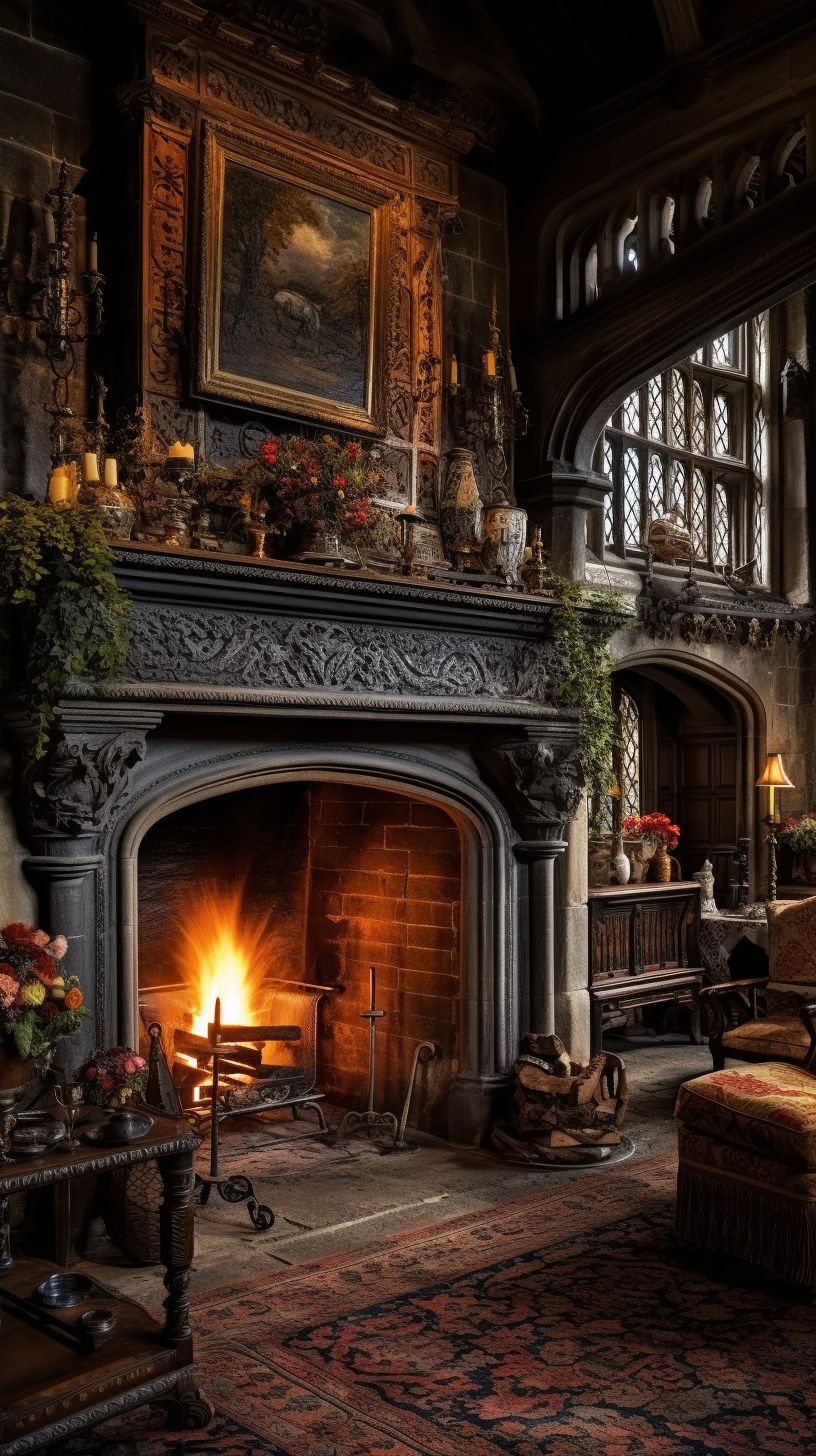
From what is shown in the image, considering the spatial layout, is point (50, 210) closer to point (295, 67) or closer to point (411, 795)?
point (295, 67)

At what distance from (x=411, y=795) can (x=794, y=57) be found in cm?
384

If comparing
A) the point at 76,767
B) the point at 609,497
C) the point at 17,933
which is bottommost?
the point at 17,933

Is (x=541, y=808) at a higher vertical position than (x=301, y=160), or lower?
lower

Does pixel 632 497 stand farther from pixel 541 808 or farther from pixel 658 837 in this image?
pixel 541 808

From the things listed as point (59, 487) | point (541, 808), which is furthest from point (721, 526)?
point (59, 487)

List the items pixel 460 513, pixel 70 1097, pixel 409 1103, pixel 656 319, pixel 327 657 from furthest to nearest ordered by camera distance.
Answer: pixel 656 319 → pixel 409 1103 → pixel 460 513 → pixel 327 657 → pixel 70 1097

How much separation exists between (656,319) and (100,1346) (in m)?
5.33

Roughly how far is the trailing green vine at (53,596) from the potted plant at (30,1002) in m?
0.70

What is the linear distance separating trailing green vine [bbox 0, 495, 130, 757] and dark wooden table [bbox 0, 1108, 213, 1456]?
1.55 m

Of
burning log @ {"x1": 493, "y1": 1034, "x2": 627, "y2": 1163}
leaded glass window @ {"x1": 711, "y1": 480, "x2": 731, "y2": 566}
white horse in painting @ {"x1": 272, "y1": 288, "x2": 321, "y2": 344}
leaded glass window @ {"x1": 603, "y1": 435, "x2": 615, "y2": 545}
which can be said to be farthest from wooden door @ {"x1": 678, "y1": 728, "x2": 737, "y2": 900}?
white horse in painting @ {"x1": 272, "y1": 288, "x2": 321, "y2": 344}

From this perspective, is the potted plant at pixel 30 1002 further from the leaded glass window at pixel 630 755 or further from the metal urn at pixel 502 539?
the leaded glass window at pixel 630 755

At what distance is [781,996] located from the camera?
6340 millimetres

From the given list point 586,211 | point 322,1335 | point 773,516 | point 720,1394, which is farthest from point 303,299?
point 773,516

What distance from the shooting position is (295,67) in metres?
5.51
